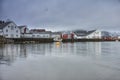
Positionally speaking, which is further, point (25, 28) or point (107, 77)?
point (25, 28)

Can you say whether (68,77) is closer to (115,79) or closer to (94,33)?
(115,79)

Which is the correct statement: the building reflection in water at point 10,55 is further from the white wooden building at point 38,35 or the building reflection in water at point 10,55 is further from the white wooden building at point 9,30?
the white wooden building at point 38,35

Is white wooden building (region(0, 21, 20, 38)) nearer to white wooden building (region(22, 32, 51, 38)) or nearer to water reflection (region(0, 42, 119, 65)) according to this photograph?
white wooden building (region(22, 32, 51, 38))

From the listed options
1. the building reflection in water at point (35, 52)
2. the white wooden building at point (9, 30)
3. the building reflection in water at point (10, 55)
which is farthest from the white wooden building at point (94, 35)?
the building reflection in water at point (10, 55)

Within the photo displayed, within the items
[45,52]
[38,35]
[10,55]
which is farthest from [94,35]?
[10,55]

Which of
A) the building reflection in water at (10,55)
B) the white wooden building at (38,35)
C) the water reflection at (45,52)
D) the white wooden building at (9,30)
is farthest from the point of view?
the white wooden building at (38,35)

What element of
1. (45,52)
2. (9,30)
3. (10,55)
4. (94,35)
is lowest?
(45,52)

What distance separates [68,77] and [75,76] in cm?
49

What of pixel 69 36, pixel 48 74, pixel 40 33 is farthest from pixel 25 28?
pixel 48 74

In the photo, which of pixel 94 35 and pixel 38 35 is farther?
pixel 94 35

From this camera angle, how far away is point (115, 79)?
33.7 ft

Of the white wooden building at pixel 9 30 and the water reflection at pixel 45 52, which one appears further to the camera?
the white wooden building at pixel 9 30

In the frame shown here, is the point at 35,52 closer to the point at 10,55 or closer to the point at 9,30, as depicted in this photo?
the point at 10,55

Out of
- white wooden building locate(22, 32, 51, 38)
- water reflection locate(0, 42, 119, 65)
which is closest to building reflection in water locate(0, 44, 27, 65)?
water reflection locate(0, 42, 119, 65)
